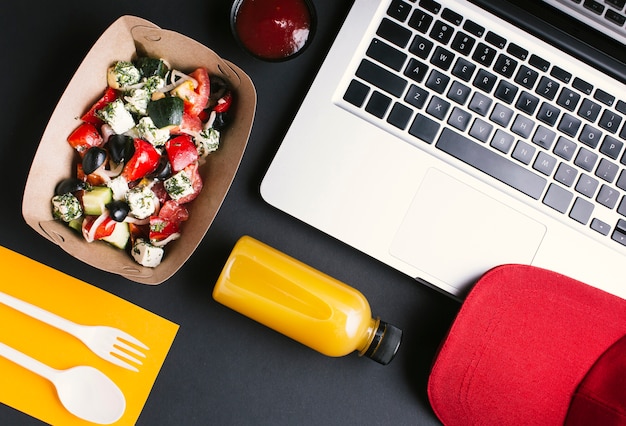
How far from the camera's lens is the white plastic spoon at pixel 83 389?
2.49 ft

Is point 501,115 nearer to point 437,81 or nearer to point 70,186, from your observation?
point 437,81

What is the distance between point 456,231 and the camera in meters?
0.76

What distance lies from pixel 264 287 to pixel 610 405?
0.51 metres

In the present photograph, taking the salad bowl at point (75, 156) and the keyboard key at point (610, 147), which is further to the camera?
the keyboard key at point (610, 147)

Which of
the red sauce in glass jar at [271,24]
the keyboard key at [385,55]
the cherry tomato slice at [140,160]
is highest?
the keyboard key at [385,55]

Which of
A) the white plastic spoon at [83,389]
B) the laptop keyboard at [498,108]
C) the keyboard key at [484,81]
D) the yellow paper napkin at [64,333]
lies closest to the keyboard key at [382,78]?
the laptop keyboard at [498,108]

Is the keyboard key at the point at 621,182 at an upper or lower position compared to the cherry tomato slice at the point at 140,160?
upper

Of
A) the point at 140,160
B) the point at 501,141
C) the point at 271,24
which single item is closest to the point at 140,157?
the point at 140,160

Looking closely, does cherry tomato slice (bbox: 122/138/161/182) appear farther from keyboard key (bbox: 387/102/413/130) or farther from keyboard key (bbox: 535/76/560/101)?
keyboard key (bbox: 535/76/560/101)

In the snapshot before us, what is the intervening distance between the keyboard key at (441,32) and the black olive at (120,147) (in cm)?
43

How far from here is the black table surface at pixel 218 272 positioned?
79 cm

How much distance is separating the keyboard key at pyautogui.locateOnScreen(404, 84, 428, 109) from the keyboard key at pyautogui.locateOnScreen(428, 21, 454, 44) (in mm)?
76

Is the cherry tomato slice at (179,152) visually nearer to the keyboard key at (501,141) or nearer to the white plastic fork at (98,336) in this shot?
the white plastic fork at (98,336)

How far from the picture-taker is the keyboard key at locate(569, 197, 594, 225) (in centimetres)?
76
